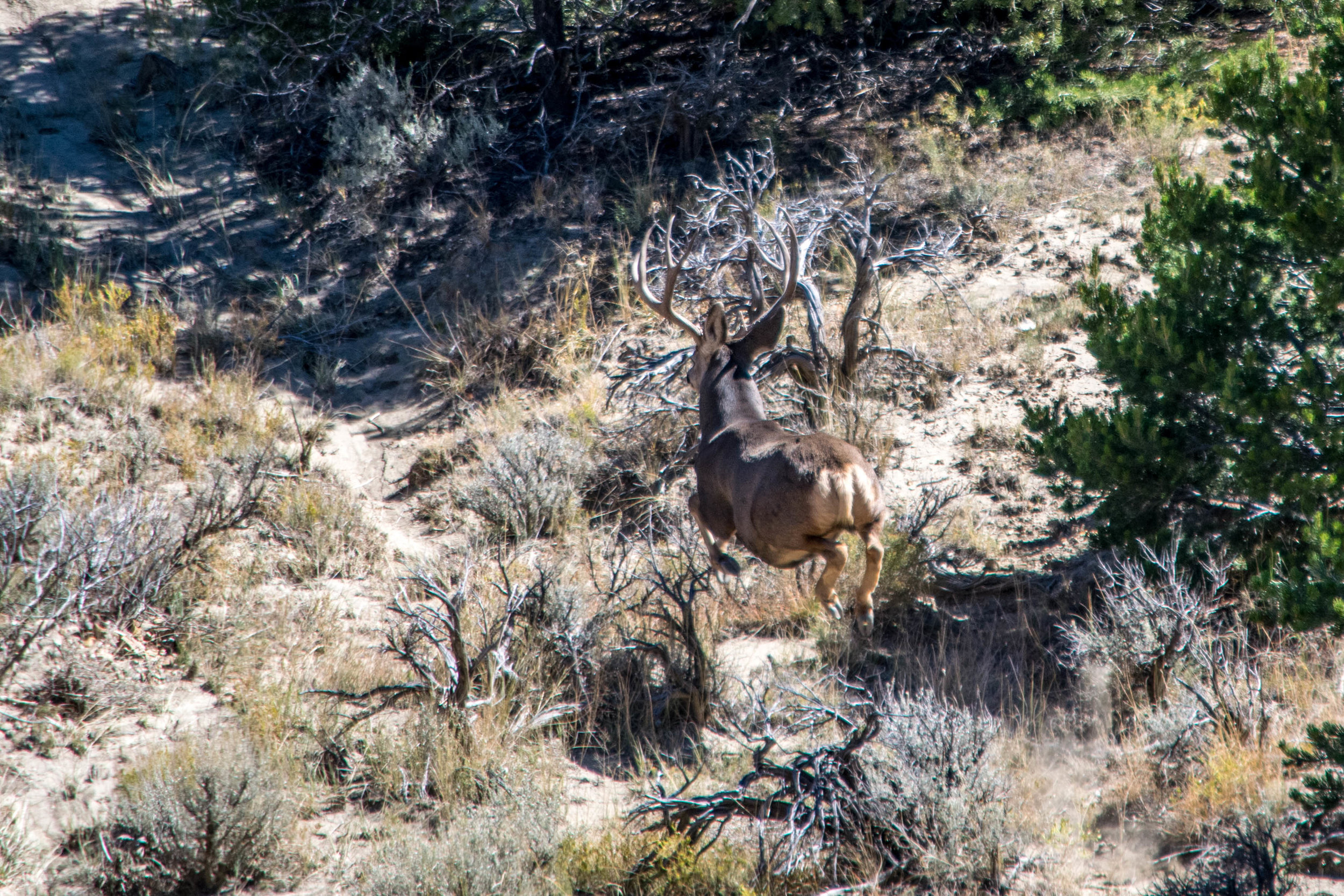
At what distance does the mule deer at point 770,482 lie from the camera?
193 inches

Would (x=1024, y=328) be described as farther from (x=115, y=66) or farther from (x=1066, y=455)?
(x=115, y=66)

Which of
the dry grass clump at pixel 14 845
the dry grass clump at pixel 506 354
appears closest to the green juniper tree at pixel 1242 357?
the dry grass clump at pixel 506 354

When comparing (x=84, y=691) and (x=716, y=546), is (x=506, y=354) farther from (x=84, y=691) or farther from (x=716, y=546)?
(x=716, y=546)

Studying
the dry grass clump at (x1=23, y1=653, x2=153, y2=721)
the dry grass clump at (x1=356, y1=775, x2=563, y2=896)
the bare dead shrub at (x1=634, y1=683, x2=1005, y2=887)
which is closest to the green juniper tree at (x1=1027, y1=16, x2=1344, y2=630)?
the bare dead shrub at (x1=634, y1=683, x2=1005, y2=887)

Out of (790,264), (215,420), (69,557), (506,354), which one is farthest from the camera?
(506,354)

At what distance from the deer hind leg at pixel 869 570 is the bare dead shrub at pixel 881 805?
0.44 metres

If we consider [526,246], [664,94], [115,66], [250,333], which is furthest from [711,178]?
[115,66]

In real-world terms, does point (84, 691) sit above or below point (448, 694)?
above

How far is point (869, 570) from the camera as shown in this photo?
16.2ft

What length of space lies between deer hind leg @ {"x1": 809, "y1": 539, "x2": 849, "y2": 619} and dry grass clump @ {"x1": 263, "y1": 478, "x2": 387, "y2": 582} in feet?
13.8

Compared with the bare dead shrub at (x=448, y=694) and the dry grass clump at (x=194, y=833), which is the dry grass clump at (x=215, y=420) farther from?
the dry grass clump at (x=194, y=833)

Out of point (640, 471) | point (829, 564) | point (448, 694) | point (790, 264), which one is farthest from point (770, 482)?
point (640, 471)

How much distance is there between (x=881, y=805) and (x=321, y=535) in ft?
16.4

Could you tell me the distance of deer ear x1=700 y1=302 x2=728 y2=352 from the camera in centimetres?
605
